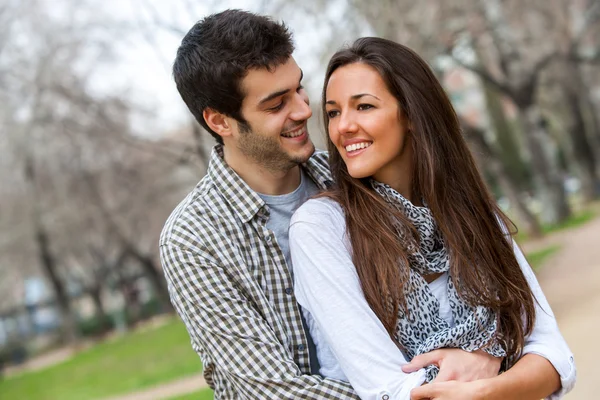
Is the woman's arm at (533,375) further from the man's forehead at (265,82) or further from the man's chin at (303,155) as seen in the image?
the man's forehead at (265,82)

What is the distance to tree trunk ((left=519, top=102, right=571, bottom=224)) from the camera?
57.2ft

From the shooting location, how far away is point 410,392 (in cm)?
229

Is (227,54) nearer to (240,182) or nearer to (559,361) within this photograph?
(240,182)

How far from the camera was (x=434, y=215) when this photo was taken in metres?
2.61

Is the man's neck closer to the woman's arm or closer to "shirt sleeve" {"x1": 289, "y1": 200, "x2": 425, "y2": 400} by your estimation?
"shirt sleeve" {"x1": 289, "y1": 200, "x2": 425, "y2": 400}

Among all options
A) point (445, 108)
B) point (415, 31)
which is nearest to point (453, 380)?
point (445, 108)

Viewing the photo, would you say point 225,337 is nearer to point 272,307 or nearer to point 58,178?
point 272,307

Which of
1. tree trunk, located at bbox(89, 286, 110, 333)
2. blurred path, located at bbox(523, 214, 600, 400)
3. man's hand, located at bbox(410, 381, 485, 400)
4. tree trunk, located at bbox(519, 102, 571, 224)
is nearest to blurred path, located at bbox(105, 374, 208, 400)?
blurred path, located at bbox(523, 214, 600, 400)

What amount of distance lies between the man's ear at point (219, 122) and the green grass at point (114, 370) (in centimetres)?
1045

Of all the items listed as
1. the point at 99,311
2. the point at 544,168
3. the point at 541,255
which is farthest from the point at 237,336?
the point at 99,311

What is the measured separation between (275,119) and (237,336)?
865mm

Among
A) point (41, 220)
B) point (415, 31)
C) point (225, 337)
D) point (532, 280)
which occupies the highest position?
point (41, 220)

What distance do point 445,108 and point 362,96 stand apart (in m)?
0.30

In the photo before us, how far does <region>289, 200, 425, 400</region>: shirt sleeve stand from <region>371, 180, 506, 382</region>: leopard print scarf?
104 millimetres
